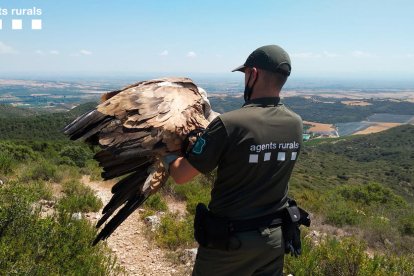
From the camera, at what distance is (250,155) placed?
81.8 inches

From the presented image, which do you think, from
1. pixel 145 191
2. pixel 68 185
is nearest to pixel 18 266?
pixel 145 191

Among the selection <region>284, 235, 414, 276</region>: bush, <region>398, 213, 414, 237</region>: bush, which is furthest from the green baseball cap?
<region>398, 213, 414, 237</region>: bush

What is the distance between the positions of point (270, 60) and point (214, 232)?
1.07m

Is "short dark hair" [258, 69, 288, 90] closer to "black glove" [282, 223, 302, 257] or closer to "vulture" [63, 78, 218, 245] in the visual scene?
"vulture" [63, 78, 218, 245]

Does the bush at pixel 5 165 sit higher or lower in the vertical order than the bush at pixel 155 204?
higher

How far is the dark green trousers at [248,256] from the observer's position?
2196mm

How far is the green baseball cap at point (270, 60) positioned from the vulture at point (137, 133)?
0.45 m

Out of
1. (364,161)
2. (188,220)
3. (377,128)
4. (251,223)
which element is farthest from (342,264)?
(377,128)

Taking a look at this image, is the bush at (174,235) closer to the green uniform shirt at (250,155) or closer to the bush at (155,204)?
the bush at (155,204)

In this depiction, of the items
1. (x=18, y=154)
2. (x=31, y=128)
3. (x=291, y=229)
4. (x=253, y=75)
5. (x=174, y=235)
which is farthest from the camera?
(x=31, y=128)

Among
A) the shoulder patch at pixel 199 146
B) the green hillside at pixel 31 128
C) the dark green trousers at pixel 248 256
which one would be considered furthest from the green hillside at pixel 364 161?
the shoulder patch at pixel 199 146

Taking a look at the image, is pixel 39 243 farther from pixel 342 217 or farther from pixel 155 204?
pixel 342 217

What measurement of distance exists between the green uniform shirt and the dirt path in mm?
2864

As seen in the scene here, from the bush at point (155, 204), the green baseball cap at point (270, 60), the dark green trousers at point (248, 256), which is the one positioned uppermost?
the green baseball cap at point (270, 60)
